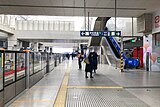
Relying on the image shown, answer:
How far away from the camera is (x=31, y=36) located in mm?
31203

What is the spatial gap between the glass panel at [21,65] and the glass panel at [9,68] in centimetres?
66

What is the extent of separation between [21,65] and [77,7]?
721 centimetres

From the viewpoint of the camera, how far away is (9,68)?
6953 mm

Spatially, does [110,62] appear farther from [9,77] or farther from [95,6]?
[9,77]

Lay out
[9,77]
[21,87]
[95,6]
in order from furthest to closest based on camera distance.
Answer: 1. [95,6]
2. [21,87]
3. [9,77]

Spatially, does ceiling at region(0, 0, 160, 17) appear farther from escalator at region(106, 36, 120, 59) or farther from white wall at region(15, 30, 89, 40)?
white wall at region(15, 30, 89, 40)

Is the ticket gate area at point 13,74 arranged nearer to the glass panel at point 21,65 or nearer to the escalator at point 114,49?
the glass panel at point 21,65

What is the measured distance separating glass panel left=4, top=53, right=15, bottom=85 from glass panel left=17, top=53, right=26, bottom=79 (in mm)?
656

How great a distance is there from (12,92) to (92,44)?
27.0 metres

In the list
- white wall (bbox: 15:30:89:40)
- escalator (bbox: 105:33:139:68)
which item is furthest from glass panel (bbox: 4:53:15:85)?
white wall (bbox: 15:30:89:40)

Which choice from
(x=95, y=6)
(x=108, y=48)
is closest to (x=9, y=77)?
(x=95, y=6)

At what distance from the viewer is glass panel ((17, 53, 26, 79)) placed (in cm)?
815

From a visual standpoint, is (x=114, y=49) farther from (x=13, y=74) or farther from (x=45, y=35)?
(x=13, y=74)

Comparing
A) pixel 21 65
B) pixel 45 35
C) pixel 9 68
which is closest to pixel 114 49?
pixel 45 35
